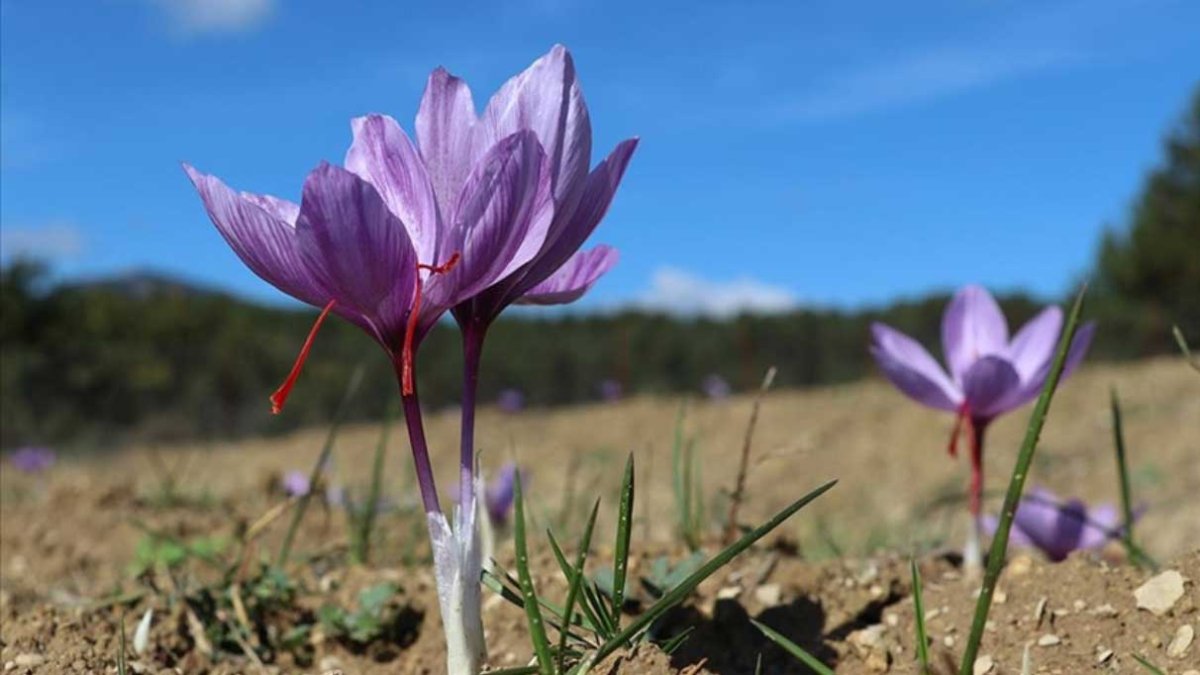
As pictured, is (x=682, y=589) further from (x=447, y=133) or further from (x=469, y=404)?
(x=447, y=133)

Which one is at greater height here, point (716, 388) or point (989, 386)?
point (989, 386)

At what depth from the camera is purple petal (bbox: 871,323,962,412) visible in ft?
6.82

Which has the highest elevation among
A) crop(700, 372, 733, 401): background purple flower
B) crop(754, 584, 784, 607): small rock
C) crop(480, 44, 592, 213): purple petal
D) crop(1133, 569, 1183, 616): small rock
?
crop(480, 44, 592, 213): purple petal

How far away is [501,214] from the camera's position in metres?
1.24

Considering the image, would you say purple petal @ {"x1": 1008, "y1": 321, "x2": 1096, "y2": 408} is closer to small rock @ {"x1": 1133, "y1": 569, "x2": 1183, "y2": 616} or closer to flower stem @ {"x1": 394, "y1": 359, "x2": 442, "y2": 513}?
small rock @ {"x1": 1133, "y1": 569, "x2": 1183, "y2": 616}

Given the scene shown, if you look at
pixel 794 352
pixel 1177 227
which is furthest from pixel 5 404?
pixel 1177 227

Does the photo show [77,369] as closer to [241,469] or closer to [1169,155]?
[241,469]

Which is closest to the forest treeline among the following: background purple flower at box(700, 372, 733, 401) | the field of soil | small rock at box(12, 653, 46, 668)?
background purple flower at box(700, 372, 733, 401)

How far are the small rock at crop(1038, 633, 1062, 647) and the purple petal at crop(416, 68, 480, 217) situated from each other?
0.99 meters

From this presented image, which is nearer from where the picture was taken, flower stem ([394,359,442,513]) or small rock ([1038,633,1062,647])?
flower stem ([394,359,442,513])

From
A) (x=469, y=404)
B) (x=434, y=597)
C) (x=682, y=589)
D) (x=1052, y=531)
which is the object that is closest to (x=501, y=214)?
(x=469, y=404)

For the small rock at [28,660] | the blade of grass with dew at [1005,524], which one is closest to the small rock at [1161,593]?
the blade of grass with dew at [1005,524]

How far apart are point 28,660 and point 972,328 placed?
168 cm

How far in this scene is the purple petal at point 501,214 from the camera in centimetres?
123
